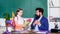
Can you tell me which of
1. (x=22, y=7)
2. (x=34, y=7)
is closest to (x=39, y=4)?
(x=34, y=7)

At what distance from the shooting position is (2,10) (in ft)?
7.18

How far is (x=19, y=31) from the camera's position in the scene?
219 centimetres

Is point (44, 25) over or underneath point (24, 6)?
underneath

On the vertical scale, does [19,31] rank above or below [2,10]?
below

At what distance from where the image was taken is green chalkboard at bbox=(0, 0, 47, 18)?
2.17 metres

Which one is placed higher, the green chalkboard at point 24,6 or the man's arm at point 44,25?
the green chalkboard at point 24,6

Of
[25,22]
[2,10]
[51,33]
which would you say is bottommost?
[51,33]

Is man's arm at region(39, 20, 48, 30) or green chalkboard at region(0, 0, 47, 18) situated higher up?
green chalkboard at region(0, 0, 47, 18)

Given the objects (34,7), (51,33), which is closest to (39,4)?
(34,7)

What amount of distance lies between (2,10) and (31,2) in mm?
369

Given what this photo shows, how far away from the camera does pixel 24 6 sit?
219cm

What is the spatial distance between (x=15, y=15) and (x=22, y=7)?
0.13 meters

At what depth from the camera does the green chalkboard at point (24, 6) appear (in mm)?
2174

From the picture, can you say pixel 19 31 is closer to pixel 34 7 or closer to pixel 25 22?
pixel 25 22
